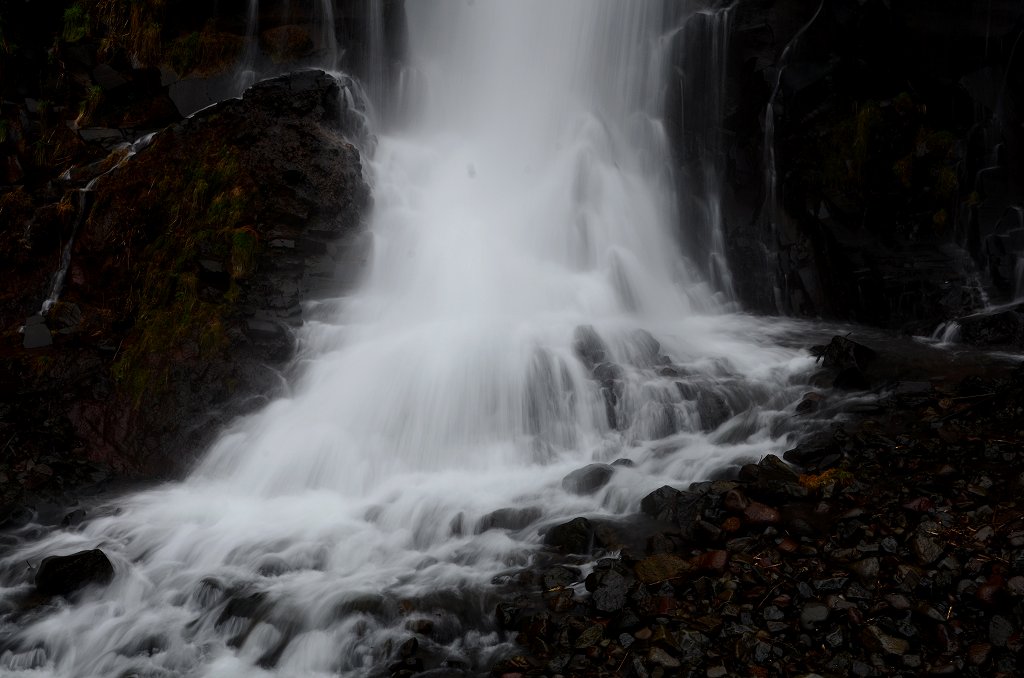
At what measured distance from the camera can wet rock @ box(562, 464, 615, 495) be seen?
8.03 m

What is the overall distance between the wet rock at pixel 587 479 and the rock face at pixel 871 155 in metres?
7.57

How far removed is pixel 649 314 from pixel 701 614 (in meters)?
8.58

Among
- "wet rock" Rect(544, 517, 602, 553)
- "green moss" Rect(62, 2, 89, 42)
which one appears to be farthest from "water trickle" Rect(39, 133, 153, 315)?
"wet rock" Rect(544, 517, 602, 553)

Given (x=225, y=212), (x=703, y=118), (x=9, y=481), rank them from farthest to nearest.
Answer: (x=703, y=118) → (x=225, y=212) → (x=9, y=481)

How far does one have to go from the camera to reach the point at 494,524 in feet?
24.7

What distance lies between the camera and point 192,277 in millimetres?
10914

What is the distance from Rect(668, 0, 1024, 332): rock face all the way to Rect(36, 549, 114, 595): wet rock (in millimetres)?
12127

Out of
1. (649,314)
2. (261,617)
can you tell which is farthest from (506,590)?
(649,314)

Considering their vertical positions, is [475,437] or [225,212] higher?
[225,212]

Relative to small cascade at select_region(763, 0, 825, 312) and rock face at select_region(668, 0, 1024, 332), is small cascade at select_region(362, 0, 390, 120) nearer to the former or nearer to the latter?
rock face at select_region(668, 0, 1024, 332)

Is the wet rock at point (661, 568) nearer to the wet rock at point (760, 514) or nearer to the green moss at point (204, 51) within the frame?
the wet rock at point (760, 514)

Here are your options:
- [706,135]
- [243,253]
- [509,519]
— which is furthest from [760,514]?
[706,135]

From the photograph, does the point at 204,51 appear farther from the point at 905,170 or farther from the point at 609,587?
the point at 905,170

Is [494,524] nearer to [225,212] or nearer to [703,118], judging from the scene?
[225,212]
